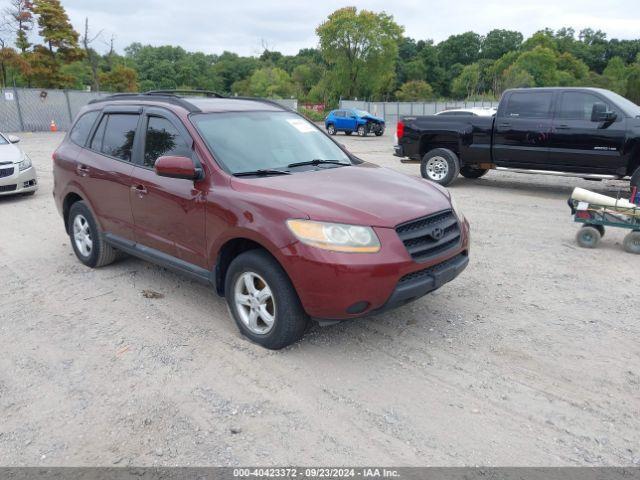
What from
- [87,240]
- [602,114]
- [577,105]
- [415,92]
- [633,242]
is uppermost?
[415,92]

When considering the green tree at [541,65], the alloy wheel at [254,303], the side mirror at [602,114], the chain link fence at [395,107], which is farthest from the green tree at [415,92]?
the alloy wheel at [254,303]

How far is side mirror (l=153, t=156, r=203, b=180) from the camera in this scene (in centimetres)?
396

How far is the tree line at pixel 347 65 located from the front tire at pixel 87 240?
121 ft

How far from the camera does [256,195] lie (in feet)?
12.3


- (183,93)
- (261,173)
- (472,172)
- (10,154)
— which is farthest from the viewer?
(472,172)

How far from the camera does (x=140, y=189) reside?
4.67 m

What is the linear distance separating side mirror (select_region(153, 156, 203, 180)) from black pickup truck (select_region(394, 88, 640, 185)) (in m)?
7.85

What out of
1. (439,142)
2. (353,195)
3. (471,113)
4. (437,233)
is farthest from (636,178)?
(353,195)

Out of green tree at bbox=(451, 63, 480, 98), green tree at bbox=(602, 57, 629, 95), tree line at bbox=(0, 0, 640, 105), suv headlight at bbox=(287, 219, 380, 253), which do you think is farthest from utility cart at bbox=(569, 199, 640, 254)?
green tree at bbox=(451, 63, 480, 98)

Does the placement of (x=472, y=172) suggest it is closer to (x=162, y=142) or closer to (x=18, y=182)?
(x=162, y=142)

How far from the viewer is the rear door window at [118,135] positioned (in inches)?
195

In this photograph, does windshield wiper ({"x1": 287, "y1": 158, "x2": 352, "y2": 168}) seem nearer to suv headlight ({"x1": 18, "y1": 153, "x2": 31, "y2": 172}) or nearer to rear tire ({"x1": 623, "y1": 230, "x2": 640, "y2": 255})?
rear tire ({"x1": 623, "y1": 230, "x2": 640, "y2": 255})

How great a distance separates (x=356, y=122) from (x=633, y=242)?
2541 centimetres

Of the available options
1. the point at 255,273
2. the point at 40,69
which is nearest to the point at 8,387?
the point at 255,273
